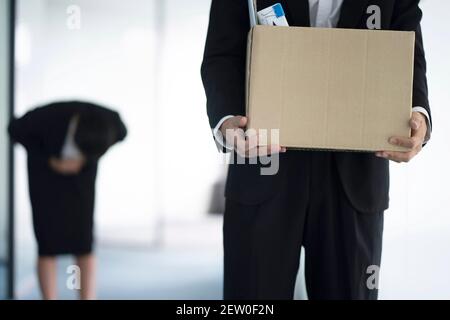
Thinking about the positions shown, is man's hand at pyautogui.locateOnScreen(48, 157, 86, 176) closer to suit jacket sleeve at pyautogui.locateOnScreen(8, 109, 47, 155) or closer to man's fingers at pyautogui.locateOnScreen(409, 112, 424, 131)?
suit jacket sleeve at pyautogui.locateOnScreen(8, 109, 47, 155)

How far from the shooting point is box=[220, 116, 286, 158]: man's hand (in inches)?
35.4

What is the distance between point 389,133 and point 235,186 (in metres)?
0.30

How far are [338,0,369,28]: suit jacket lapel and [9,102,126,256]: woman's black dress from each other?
1421mm

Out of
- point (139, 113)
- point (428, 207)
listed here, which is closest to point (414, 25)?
point (428, 207)

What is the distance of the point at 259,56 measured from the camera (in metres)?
0.91

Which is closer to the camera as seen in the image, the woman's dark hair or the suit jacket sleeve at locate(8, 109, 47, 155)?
the suit jacket sleeve at locate(8, 109, 47, 155)

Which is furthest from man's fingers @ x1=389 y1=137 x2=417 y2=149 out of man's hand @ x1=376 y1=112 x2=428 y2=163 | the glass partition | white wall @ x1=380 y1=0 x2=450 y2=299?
the glass partition

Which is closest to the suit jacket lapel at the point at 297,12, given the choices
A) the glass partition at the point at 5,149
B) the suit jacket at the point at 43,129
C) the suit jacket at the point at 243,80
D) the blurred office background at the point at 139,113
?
the suit jacket at the point at 243,80

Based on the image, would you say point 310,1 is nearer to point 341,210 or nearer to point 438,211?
point 341,210

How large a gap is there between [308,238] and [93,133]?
1.46 m

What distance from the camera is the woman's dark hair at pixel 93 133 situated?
2.22m

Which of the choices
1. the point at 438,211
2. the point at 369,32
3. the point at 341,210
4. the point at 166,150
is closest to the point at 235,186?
the point at 341,210

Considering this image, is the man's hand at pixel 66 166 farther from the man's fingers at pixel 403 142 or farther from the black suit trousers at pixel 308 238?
the man's fingers at pixel 403 142

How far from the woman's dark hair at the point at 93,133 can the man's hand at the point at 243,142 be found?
1.39m
